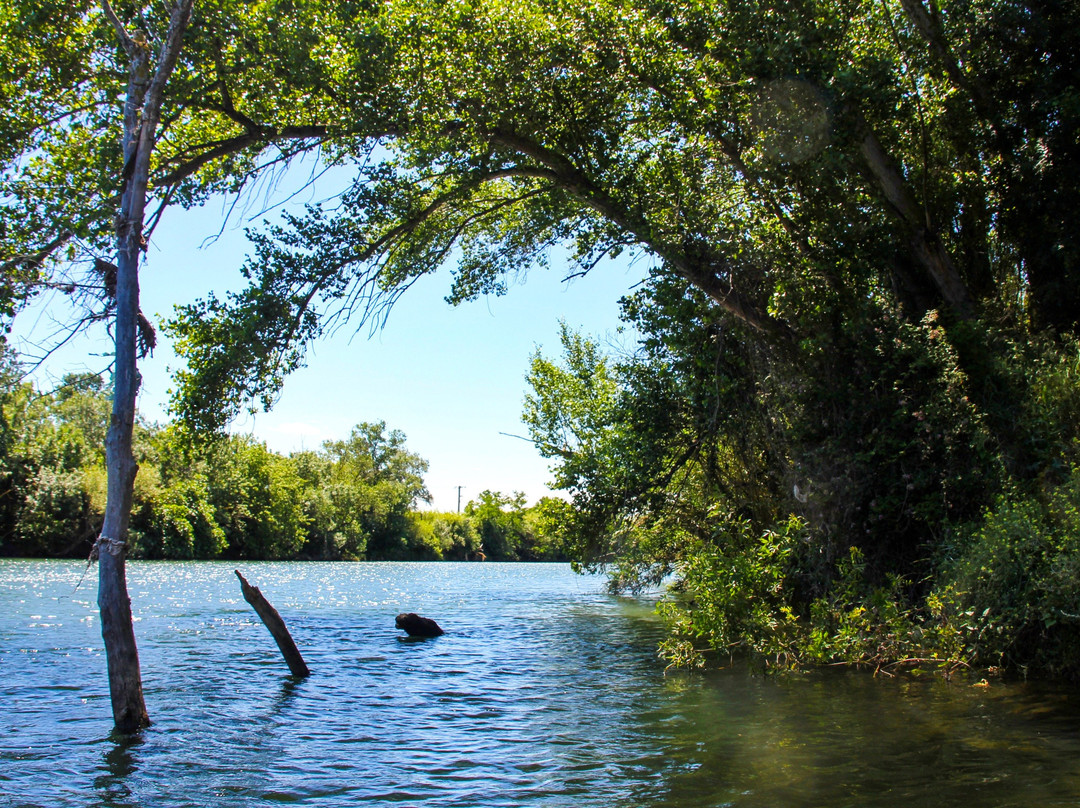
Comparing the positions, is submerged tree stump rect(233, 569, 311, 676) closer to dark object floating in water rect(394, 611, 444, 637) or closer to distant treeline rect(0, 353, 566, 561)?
distant treeline rect(0, 353, 566, 561)

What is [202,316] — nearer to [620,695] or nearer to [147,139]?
[147,139]

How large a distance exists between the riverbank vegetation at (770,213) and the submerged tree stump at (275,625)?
132 inches

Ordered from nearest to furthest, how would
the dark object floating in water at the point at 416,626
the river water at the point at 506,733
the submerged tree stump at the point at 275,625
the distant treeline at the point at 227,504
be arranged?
the river water at the point at 506,733
the submerged tree stump at the point at 275,625
the dark object floating in water at the point at 416,626
the distant treeline at the point at 227,504

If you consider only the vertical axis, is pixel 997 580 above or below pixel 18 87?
below

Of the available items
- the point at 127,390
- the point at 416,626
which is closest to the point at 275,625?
the point at 127,390

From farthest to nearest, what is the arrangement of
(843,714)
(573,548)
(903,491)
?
(573,548) → (903,491) → (843,714)

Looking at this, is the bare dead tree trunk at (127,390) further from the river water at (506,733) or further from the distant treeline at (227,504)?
the distant treeline at (227,504)

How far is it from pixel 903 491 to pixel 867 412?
1.45 m

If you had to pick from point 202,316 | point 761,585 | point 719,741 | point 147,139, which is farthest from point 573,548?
point 147,139

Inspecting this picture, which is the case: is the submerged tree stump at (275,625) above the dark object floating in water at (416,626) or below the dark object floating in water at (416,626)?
above

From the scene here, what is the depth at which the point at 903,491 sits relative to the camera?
13742 millimetres

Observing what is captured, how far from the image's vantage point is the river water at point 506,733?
22.5ft

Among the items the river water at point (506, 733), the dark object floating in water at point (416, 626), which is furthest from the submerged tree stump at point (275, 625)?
the dark object floating in water at point (416, 626)

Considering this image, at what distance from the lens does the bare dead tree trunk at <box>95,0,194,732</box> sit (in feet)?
29.2
